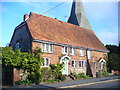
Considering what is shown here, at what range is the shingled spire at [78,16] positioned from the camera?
1673 inches

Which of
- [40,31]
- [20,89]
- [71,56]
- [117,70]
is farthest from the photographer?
[117,70]

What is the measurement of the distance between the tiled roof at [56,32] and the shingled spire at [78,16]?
12393 millimetres

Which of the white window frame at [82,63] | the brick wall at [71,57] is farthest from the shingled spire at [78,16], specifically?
the white window frame at [82,63]

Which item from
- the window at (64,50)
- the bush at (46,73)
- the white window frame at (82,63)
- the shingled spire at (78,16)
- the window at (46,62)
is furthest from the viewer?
the shingled spire at (78,16)

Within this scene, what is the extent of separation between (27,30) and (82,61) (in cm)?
1103

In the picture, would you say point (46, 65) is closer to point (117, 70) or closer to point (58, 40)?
point (58, 40)

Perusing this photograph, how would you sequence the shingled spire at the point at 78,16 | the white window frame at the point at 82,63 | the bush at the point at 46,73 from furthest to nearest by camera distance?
the shingled spire at the point at 78,16 < the white window frame at the point at 82,63 < the bush at the point at 46,73

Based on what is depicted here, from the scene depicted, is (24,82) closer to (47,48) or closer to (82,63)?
(47,48)

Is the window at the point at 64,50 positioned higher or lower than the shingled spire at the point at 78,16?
lower

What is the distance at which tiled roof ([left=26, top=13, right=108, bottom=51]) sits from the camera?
21.5 m

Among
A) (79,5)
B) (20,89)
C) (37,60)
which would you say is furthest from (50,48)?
(79,5)

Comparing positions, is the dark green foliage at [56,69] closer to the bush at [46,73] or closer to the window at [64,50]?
the bush at [46,73]

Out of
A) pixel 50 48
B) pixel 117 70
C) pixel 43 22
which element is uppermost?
pixel 43 22

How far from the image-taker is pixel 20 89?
13.2 m
